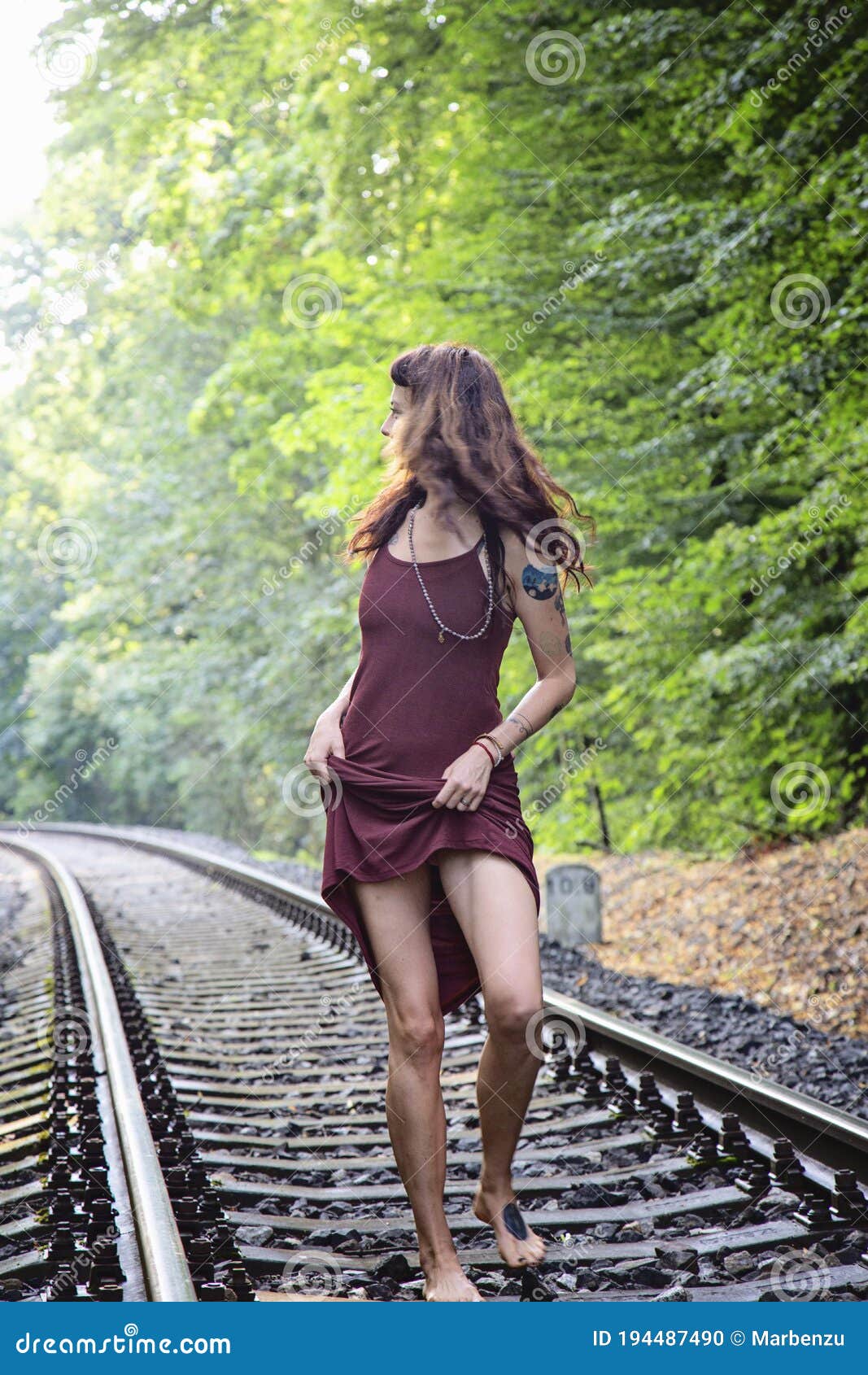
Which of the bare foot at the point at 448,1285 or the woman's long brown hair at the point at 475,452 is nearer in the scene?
the bare foot at the point at 448,1285

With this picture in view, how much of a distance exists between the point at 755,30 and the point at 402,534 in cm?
634

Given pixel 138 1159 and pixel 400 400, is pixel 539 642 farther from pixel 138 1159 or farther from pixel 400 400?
pixel 138 1159

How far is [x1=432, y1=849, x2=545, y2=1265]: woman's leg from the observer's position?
8.80ft

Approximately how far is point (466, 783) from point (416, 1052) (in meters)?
0.58

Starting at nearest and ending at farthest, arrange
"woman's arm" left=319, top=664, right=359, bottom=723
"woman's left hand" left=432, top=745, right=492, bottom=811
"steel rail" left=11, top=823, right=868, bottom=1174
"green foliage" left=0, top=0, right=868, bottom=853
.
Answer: "woman's left hand" left=432, top=745, right=492, bottom=811, "woman's arm" left=319, top=664, right=359, bottom=723, "steel rail" left=11, top=823, right=868, bottom=1174, "green foliage" left=0, top=0, right=868, bottom=853

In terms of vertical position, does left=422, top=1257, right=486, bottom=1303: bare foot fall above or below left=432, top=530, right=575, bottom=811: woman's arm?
below

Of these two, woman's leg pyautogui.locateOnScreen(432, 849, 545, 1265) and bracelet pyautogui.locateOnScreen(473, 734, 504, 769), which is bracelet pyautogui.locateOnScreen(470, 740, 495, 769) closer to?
bracelet pyautogui.locateOnScreen(473, 734, 504, 769)

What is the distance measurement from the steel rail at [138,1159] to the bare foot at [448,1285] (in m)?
0.47

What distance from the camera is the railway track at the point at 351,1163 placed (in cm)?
283

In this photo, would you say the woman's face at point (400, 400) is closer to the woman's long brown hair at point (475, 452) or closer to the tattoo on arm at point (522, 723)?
the woman's long brown hair at point (475, 452)

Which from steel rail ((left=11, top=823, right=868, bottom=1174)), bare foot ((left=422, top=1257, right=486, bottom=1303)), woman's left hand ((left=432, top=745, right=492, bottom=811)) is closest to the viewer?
bare foot ((left=422, top=1257, right=486, bottom=1303))

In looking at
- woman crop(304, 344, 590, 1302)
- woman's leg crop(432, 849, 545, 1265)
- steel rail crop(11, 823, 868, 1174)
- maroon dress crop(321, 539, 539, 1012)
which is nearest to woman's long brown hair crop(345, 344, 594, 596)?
woman crop(304, 344, 590, 1302)

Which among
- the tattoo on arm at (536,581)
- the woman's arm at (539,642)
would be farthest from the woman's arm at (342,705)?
the tattoo on arm at (536,581)
